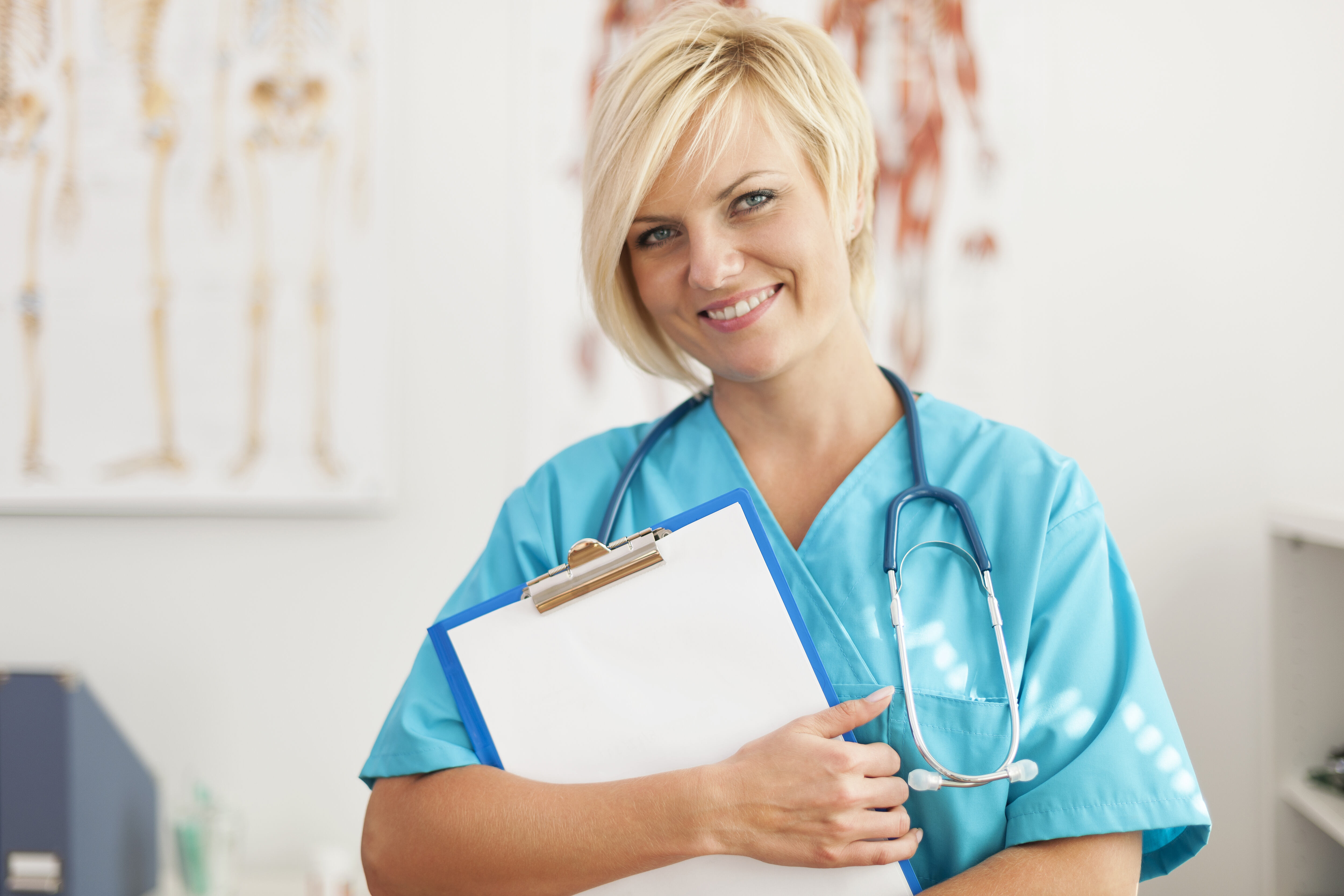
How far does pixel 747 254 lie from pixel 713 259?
0.14ft

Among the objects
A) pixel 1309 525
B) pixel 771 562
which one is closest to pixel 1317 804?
pixel 1309 525

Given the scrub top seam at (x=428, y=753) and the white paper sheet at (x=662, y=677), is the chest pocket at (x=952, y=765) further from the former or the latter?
the scrub top seam at (x=428, y=753)

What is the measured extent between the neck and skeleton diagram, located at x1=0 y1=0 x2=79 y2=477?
1.56 metres

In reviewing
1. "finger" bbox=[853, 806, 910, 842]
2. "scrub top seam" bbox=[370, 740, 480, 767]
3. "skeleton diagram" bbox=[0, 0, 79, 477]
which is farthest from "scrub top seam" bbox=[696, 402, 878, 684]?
"skeleton diagram" bbox=[0, 0, 79, 477]

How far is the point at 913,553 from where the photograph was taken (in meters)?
0.81

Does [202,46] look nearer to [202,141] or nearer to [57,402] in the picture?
[202,141]

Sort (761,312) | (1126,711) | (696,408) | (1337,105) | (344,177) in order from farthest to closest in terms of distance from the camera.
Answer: (344,177)
(1337,105)
(696,408)
(761,312)
(1126,711)

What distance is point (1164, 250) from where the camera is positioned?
5.20 ft

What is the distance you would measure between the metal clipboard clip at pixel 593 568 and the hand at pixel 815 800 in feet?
0.58

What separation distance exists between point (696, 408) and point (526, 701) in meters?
0.39

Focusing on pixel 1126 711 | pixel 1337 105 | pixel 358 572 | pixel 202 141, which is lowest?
pixel 1126 711

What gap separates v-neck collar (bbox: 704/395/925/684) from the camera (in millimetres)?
777

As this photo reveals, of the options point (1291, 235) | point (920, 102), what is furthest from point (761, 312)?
point (1291, 235)

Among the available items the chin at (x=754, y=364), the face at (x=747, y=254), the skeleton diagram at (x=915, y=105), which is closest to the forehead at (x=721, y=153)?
the face at (x=747, y=254)
